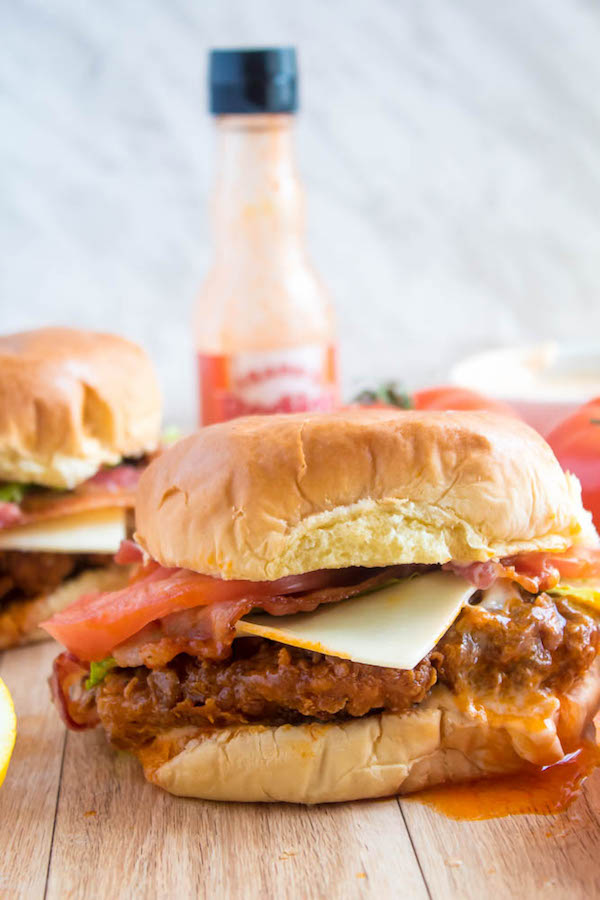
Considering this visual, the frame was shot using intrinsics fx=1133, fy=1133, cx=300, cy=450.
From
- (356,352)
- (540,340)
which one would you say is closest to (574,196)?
(540,340)

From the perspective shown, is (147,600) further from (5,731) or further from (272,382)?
(272,382)

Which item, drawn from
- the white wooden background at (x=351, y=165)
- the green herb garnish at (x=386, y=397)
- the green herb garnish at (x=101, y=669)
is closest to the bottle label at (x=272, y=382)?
the green herb garnish at (x=386, y=397)

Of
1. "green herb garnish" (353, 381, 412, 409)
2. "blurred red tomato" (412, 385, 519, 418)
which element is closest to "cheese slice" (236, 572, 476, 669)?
"blurred red tomato" (412, 385, 519, 418)

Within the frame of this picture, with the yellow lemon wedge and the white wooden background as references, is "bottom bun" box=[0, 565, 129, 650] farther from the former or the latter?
the white wooden background

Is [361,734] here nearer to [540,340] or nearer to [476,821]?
[476,821]

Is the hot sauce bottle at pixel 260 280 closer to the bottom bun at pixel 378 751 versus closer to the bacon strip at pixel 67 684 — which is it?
the bacon strip at pixel 67 684
